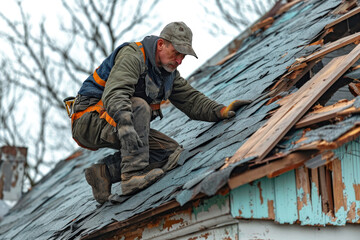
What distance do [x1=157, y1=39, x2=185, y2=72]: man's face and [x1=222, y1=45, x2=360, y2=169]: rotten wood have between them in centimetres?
112

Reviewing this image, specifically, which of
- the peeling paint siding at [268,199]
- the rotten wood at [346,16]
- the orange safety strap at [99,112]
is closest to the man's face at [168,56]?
the orange safety strap at [99,112]

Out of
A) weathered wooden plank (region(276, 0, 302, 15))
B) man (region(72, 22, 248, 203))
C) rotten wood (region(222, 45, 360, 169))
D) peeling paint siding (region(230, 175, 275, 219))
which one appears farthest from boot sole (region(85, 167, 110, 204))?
weathered wooden plank (region(276, 0, 302, 15))

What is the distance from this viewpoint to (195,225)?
4.34 metres

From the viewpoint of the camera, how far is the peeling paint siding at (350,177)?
14.5ft

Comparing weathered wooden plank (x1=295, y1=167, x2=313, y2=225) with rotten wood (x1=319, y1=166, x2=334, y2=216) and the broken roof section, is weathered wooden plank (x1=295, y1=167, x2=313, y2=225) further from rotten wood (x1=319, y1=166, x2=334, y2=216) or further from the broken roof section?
the broken roof section

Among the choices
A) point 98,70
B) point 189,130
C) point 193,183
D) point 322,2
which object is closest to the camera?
point 193,183

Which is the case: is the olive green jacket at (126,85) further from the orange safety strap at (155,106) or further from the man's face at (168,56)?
the orange safety strap at (155,106)

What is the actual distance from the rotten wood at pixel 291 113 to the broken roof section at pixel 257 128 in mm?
10

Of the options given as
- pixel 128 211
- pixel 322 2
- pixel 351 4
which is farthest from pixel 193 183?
pixel 322 2

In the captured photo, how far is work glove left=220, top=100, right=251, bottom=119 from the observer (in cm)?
558

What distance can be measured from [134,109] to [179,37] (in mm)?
768

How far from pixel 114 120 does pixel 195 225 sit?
114 centimetres

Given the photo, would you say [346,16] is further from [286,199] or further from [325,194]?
[286,199]

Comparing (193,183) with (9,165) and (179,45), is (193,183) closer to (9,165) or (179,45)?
(179,45)
